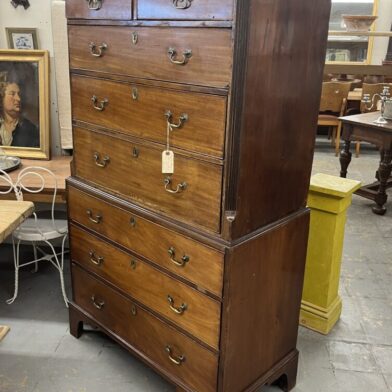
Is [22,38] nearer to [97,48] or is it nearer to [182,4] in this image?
[97,48]

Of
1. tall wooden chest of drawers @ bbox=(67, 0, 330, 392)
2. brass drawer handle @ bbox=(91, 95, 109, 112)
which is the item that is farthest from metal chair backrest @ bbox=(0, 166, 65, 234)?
brass drawer handle @ bbox=(91, 95, 109, 112)

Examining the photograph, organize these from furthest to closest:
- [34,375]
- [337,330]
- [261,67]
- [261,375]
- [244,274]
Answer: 1. [337,330]
2. [34,375]
3. [261,375]
4. [244,274]
5. [261,67]

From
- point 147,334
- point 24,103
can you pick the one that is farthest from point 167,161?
point 24,103

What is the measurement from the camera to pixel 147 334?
1928 mm

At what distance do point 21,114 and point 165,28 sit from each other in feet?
5.50

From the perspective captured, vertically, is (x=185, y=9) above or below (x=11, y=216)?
above

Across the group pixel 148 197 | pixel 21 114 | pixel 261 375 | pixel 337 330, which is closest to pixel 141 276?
pixel 148 197

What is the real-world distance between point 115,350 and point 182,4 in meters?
1.57

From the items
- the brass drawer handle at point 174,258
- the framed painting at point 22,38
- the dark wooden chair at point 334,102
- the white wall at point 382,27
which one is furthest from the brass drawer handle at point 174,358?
the white wall at point 382,27

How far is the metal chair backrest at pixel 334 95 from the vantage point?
234 inches

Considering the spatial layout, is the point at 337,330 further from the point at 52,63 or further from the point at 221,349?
the point at 52,63

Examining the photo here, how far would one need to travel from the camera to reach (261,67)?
1.40 metres

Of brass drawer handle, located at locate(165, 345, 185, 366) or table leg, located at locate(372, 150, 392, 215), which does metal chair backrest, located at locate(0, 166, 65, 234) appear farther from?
table leg, located at locate(372, 150, 392, 215)

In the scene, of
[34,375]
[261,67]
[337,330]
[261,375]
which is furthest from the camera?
[337,330]
